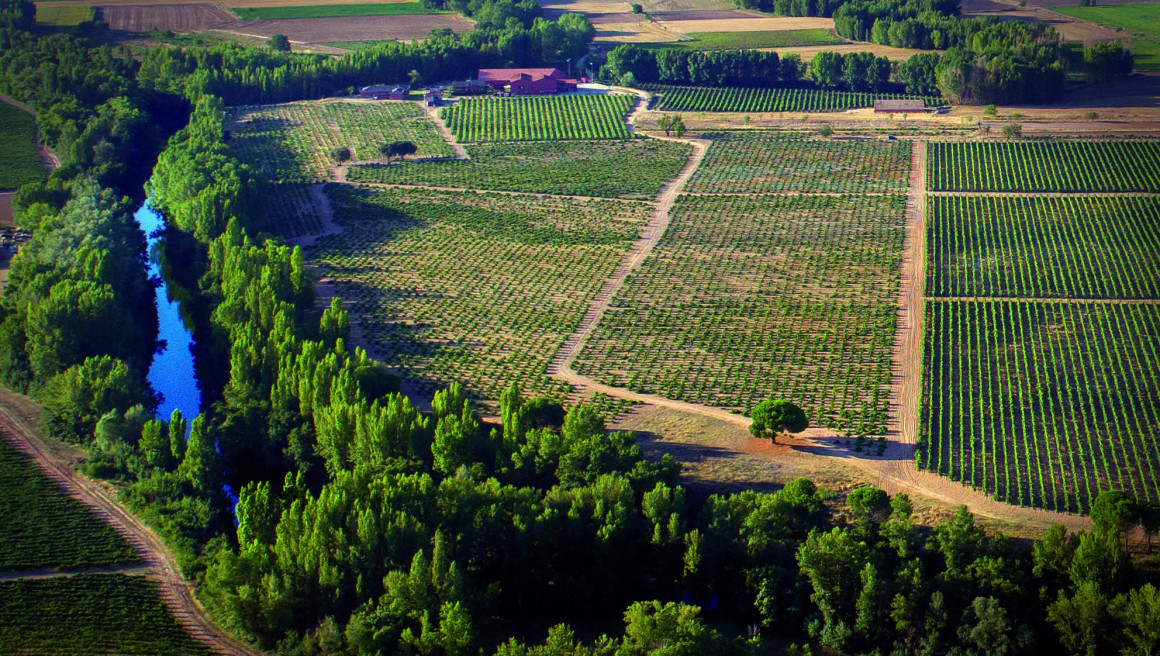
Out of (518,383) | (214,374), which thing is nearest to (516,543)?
(518,383)

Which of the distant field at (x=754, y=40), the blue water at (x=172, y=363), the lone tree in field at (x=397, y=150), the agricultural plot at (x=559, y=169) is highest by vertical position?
the distant field at (x=754, y=40)

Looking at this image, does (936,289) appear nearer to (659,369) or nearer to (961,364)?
(961,364)

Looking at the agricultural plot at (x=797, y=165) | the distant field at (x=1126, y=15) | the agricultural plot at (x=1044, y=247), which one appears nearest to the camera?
the agricultural plot at (x=1044, y=247)

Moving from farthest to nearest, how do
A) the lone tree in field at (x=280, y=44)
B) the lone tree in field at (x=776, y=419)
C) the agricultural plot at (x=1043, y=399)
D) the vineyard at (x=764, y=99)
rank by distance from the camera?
the lone tree in field at (x=280, y=44), the vineyard at (x=764, y=99), the lone tree in field at (x=776, y=419), the agricultural plot at (x=1043, y=399)

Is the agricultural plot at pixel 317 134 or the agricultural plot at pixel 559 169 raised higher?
the agricultural plot at pixel 317 134

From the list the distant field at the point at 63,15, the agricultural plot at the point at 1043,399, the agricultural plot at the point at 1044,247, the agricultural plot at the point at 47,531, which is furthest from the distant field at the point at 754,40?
the agricultural plot at the point at 47,531

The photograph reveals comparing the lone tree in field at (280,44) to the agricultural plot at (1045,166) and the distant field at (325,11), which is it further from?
the agricultural plot at (1045,166)
